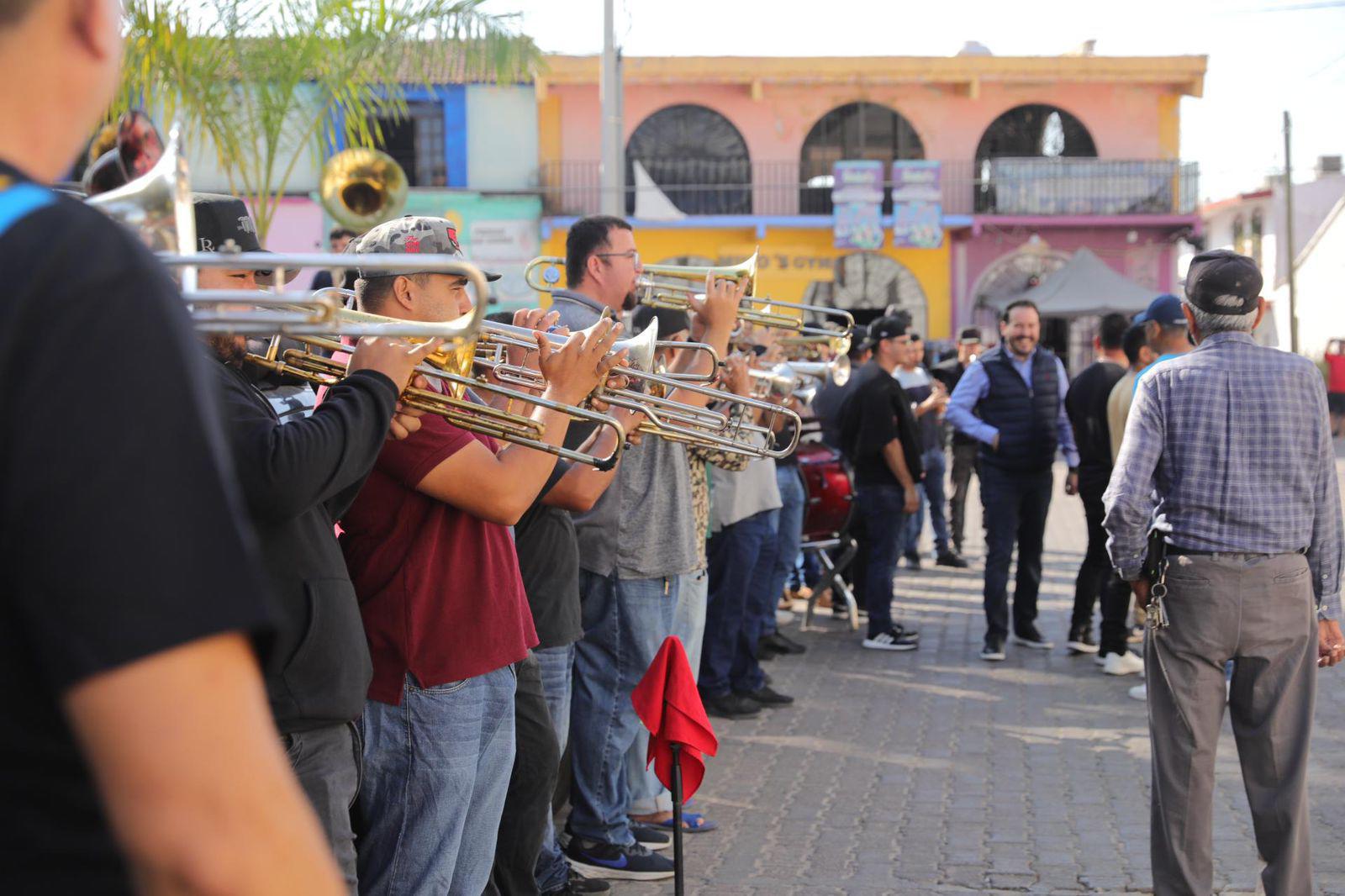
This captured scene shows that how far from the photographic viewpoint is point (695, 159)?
27938 mm

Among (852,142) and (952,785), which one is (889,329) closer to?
(952,785)

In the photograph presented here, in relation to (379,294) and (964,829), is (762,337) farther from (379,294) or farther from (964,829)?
(379,294)

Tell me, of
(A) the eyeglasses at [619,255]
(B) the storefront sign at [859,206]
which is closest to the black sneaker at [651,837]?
(A) the eyeglasses at [619,255]

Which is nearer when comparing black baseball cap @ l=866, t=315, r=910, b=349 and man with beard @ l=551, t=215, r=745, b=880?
man with beard @ l=551, t=215, r=745, b=880

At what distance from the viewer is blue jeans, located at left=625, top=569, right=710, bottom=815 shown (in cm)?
557

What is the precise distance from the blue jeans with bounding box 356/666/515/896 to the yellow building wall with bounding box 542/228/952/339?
24647 mm

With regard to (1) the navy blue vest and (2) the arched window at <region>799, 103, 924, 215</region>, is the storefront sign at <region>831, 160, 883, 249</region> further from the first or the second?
(1) the navy blue vest

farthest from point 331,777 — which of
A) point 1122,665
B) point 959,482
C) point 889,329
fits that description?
point 959,482

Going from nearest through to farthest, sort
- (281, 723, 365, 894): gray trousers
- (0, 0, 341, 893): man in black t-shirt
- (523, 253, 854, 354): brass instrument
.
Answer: (0, 0, 341, 893): man in black t-shirt
(281, 723, 365, 894): gray trousers
(523, 253, 854, 354): brass instrument

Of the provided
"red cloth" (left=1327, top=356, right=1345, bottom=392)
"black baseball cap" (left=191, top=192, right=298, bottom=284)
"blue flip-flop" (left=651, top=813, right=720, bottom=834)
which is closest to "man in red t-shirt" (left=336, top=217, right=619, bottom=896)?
"black baseball cap" (left=191, top=192, right=298, bottom=284)

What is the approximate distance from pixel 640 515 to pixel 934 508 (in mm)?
7732

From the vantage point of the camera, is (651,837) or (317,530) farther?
(651,837)

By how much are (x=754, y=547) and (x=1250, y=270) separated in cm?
368

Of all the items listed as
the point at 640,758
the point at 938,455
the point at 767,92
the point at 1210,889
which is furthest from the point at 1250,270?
the point at 767,92
